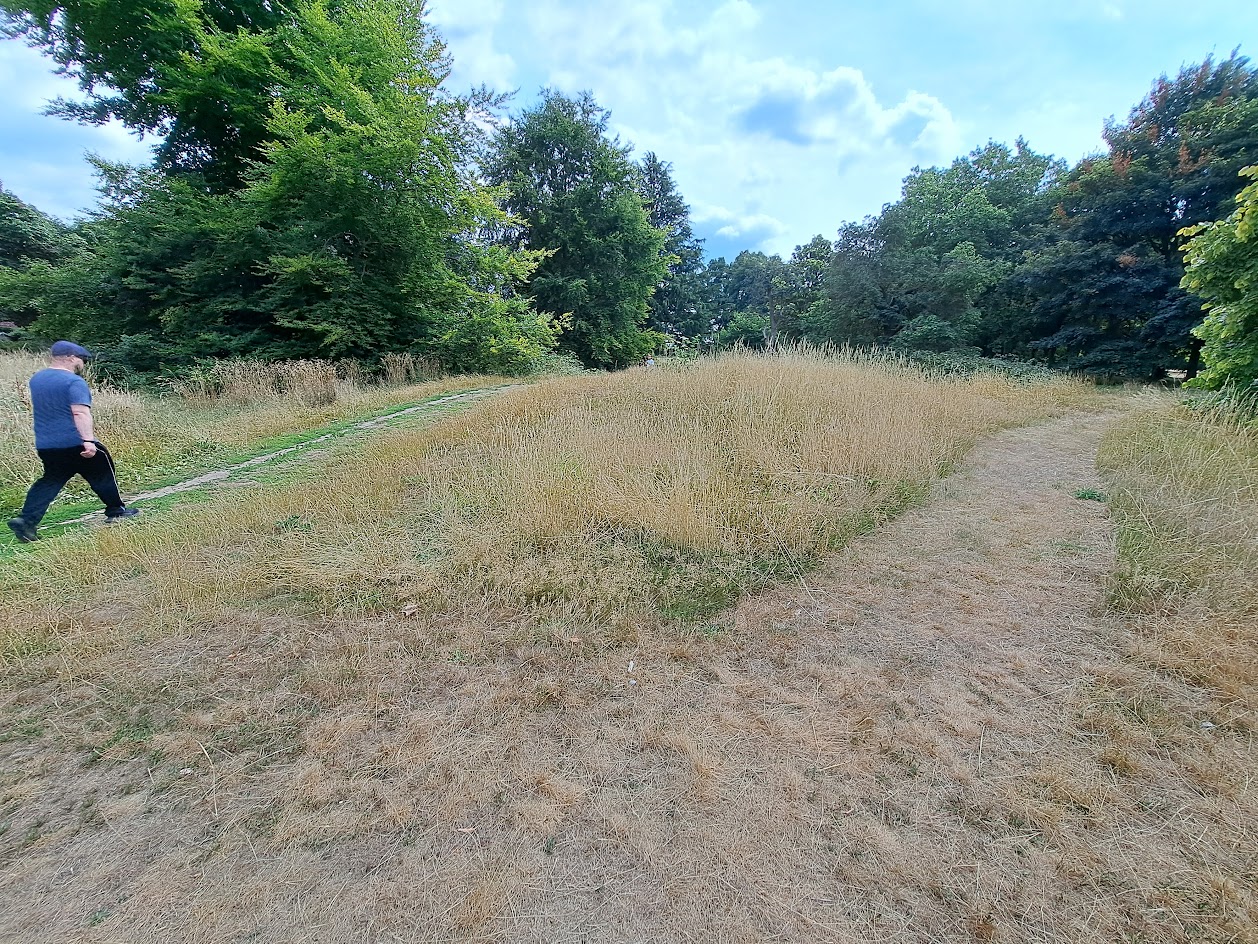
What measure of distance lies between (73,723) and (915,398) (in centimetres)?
932

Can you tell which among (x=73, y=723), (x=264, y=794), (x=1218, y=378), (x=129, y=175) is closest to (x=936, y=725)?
(x=264, y=794)

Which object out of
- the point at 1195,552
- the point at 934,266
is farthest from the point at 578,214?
the point at 1195,552

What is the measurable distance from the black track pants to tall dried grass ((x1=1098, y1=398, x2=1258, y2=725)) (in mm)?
7449

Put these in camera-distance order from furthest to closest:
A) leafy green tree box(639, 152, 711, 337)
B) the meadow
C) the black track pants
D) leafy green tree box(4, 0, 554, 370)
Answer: leafy green tree box(639, 152, 711, 337) → leafy green tree box(4, 0, 554, 370) → the meadow → the black track pants

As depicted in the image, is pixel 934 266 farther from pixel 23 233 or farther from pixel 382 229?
pixel 23 233

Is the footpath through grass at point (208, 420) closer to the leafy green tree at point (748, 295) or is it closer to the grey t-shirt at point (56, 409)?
the grey t-shirt at point (56, 409)

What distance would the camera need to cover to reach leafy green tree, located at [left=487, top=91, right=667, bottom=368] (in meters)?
20.2

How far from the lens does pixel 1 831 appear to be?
1646mm

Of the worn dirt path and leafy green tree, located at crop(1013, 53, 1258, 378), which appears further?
leafy green tree, located at crop(1013, 53, 1258, 378)

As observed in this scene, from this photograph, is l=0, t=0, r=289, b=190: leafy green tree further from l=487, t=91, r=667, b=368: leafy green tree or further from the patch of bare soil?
the patch of bare soil

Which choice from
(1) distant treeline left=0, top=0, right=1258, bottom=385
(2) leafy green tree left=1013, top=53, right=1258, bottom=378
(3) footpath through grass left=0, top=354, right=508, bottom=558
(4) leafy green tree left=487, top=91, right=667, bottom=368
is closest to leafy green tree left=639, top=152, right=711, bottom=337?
(4) leafy green tree left=487, top=91, right=667, bottom=368

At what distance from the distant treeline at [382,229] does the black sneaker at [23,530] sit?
8457mm

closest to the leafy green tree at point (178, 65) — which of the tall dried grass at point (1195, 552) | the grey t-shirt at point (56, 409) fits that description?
the grey t-shirt at point (56, 409)

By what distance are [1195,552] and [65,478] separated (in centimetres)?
864
